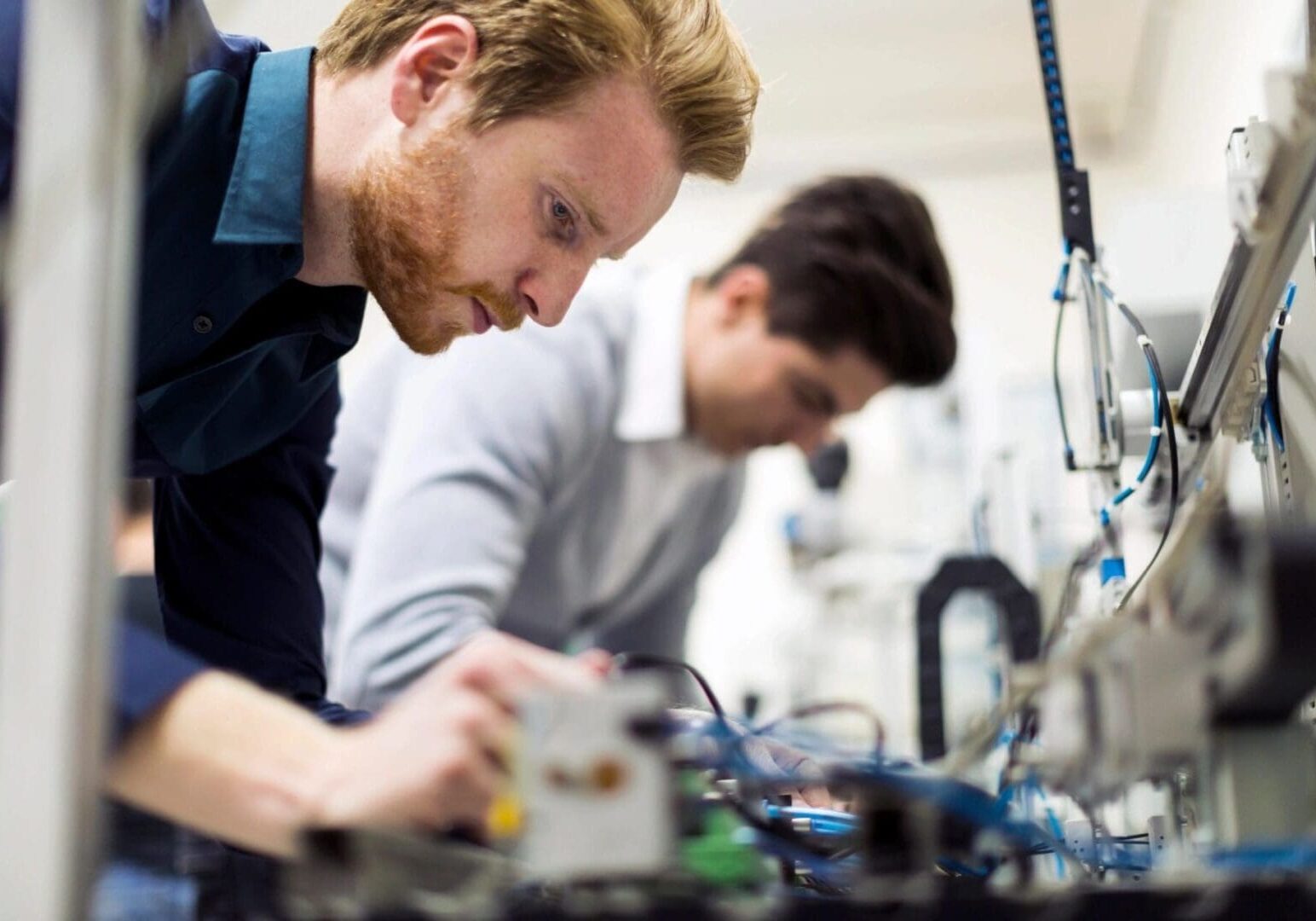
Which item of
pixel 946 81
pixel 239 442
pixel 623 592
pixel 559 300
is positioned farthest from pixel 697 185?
pixel 946 81

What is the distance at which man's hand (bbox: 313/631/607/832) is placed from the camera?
0.52m

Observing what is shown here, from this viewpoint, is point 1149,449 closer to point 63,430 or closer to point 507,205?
point 507,205

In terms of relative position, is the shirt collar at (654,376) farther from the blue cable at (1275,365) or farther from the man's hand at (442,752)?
the man's hand at (442,752)

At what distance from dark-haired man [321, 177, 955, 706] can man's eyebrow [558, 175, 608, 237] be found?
530 millimetres

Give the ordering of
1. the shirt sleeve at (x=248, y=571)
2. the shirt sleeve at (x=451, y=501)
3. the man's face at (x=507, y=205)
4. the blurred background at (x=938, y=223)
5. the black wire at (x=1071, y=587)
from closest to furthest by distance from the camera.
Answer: the man's face at (x=507, y=205)
the shirt sleeve at (x=248, y=571)
the black wire at (x=1071, y=587)
the shirt sleeve at (x=451, y=501)
the blurred background at (x=938, y=223)

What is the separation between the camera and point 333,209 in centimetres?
120

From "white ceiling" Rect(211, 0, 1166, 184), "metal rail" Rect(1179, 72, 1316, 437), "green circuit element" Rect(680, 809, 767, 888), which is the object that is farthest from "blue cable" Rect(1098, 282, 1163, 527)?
"white ceiling" Rect(211, 0, 1166, 184)

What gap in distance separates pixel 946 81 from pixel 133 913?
4.04 m

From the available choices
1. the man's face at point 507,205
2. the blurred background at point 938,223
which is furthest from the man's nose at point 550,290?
the blurred background at point 938,223

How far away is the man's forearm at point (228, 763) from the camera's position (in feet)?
1.80

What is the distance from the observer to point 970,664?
3.56 m

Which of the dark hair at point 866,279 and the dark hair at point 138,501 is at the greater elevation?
the dark hair at point 866,279

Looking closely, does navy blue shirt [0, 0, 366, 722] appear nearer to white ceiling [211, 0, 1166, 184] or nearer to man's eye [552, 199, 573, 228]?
man's eye [552, 199, 573, 228]

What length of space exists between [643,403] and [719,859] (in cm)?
149
